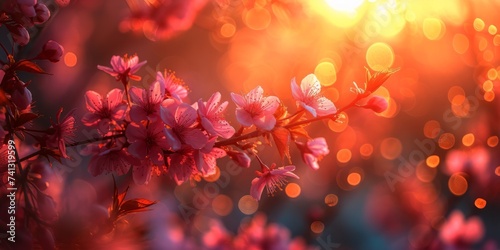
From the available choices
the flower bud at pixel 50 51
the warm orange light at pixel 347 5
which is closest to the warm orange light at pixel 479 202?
the warm orange light at pixel 347 5

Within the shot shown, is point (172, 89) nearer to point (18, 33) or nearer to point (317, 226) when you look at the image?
point (18, 33)

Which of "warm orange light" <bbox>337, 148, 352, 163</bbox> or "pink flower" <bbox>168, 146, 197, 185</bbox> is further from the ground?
"pink flower" <bbox>168, 146, 197, 185</bbox>

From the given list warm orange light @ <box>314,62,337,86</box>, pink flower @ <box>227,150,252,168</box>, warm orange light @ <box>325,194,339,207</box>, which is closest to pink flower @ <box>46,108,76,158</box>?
pink flower @ <box>227,150,252,168</box>

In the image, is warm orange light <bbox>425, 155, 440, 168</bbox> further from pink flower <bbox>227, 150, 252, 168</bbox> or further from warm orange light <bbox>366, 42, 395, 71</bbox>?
pink flower <bbox>227, 150, 252, 168</bbox>

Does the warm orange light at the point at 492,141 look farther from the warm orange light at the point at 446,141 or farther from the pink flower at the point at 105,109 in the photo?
the pink flower at the point at 105,109

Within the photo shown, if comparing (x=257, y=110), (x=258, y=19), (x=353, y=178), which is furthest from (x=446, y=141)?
(x=257, y=110)

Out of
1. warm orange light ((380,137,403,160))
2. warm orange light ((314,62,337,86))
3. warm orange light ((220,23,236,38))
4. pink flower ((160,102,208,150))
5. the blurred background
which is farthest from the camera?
warm orange light ((380,137,403,160))

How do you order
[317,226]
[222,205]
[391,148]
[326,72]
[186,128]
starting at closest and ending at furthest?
[186,128] < [317,226] < [326,72] < [222,205] < [391,148]
